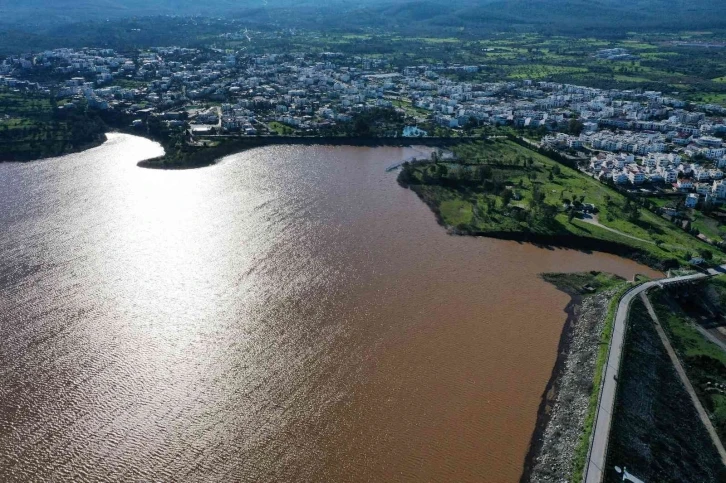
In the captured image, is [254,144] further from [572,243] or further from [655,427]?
[655,427]

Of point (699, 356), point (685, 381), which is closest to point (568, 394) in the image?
point (685, 381)

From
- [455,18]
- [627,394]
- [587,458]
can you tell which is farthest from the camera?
[455,18]

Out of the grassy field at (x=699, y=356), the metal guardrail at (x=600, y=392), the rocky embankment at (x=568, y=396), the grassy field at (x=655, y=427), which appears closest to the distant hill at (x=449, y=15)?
the grassy field at (x=699, y=356)

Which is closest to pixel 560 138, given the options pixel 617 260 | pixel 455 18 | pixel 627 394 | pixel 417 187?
pixel 417 187

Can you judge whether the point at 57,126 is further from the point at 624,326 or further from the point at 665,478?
the point at 665,478

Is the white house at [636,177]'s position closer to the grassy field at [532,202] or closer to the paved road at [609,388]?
the grassy field at [532,202]

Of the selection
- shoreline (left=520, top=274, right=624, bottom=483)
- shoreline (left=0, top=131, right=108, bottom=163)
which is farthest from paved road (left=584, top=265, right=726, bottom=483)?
shoreline (left=0, top=131, right=108, bottom=163)
